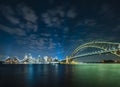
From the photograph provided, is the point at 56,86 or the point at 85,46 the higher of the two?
the point at 85,46

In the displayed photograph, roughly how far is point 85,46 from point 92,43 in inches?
291

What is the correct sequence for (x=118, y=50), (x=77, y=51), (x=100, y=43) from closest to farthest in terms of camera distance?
(x=118, y=50), (x=100, y=43), (x=77, y=51)

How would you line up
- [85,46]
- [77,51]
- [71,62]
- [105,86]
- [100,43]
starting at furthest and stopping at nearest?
[71,62] < [77,51] < [85,46] < [100,43] < [105,86]

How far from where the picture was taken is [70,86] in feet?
61.5

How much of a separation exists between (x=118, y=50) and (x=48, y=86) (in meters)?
64.1

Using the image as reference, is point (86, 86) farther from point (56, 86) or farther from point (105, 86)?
point (56, 86)

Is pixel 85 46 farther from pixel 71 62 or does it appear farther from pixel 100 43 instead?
pixel 71 62

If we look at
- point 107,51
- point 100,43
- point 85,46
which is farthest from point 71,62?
point 107,51

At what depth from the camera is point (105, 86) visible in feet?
61.2

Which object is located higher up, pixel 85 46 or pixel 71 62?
pixel 85 46

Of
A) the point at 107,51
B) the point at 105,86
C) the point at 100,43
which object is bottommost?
the point at 105,86

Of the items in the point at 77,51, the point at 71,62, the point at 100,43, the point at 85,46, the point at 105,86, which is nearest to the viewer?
the point at 105,86

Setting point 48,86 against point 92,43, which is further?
point 92,43

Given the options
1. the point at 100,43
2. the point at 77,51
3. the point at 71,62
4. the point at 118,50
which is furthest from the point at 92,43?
the point at 71,62
